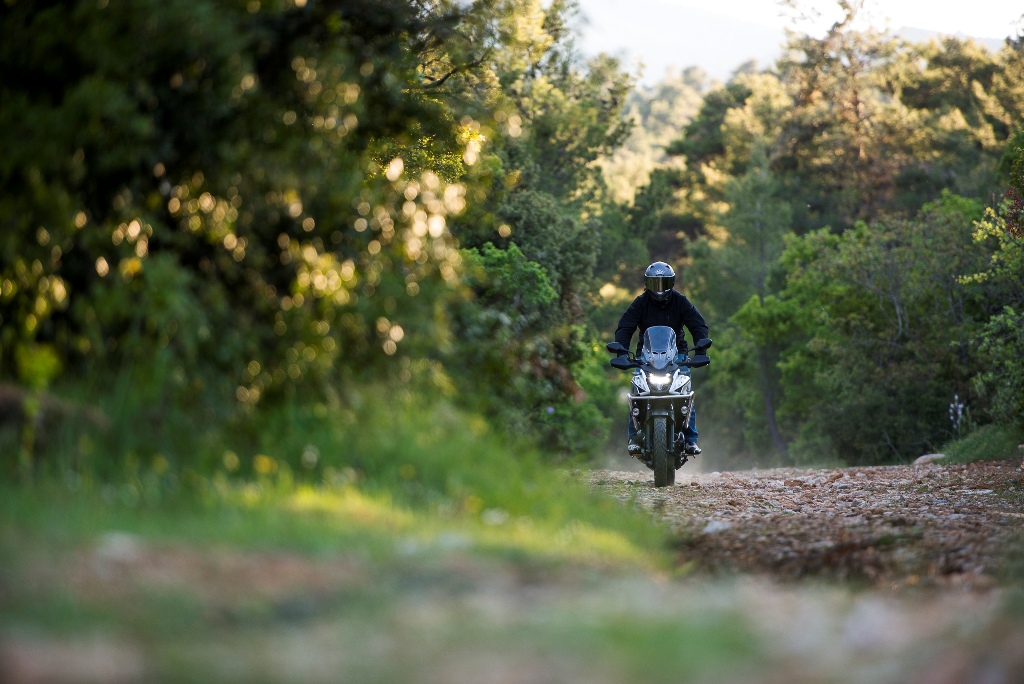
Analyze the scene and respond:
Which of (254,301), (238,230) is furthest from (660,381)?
(238,230)

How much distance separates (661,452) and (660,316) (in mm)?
1663

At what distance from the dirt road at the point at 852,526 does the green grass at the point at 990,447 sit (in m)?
4.41

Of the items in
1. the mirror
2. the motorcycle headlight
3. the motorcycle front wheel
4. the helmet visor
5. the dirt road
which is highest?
the helmet visor

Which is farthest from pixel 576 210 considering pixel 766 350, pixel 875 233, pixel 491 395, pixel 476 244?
pixel 491 395

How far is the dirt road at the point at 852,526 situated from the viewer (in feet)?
23.5

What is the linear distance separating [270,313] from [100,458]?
59.7 inches

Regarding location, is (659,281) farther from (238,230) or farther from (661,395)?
(238,230)

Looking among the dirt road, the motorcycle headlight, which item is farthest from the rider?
the dirt road

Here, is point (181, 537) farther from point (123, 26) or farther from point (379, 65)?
point (379, 65)

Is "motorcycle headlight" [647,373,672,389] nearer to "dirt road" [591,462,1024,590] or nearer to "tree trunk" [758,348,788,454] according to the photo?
"dirt road" [591,462,1024,590]

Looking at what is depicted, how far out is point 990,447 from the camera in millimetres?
19484

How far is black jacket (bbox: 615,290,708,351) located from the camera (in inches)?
530

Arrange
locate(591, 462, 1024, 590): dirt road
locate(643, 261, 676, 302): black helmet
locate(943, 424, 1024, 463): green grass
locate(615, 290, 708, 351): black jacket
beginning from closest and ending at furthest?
locate(591, 462, 1024, 590): dirt road < locate(643, 261, 676, 302): black helmet < locate(615, 290, 708, 351): black jacket < locate(943, 424, 1024, 463): green grass

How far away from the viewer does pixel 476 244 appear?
29625mm
